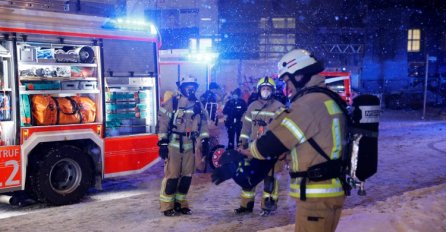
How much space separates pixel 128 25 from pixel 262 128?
8.80 feet

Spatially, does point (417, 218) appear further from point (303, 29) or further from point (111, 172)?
point (303, 29)

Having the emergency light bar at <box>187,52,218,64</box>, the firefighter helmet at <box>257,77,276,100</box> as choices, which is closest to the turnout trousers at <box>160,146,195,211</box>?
the firefighter helmet at <box>257,77,276,100</box>

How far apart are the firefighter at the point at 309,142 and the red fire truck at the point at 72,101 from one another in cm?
441

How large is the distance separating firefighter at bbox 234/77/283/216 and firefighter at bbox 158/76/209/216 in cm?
65

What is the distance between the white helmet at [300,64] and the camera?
3.35 meters

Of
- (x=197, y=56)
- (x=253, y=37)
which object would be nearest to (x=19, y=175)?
(x=197, y=56)

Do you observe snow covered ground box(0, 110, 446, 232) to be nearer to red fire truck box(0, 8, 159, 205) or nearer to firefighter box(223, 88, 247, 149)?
red fire truck box(0, 8, 159, 205)

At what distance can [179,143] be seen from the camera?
655cm

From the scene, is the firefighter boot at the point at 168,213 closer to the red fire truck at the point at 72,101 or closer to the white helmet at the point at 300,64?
the red fire truck at the point at 72,101

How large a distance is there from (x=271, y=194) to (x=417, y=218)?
5.77ft

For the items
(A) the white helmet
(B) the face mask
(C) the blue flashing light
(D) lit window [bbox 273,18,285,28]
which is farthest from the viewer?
(D) lit window [bbox 273,18,285,28]

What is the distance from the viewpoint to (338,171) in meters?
3.31

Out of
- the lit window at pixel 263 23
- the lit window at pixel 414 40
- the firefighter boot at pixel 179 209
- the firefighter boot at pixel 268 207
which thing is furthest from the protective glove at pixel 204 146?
the lit window at pixel 414 40

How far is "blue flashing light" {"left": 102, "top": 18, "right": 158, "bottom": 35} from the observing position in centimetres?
764
